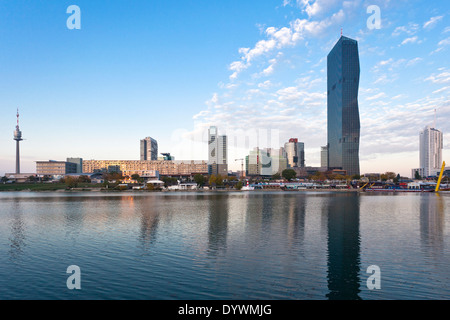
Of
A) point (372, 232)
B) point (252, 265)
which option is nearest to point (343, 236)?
point (372, 232)

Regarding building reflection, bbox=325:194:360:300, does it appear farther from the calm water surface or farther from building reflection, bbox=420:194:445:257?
building reflection, bbox=420:194:445:257

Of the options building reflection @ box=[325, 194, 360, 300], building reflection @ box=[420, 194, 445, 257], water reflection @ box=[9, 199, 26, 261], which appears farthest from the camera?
building reflection @ box=[420, 194, 445, 257]

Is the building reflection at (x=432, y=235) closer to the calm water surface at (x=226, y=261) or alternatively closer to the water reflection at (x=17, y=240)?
the calm water surface at (x=226, y=261)

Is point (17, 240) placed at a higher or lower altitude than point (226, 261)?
lower

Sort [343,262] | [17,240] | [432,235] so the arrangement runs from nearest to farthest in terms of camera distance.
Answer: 1. [343,262]
2. [17,240]
3. [432,235]

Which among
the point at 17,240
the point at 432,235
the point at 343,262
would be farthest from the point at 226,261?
the point at 432,235

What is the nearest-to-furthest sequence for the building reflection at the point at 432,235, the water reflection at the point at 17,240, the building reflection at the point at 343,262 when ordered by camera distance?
the building reflection at the point at 343,262 < the water reflection at the point at 17,240 < the building reflection at the point at 432,235

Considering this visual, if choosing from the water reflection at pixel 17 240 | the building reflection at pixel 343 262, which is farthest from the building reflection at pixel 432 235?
the water reflection at pixel 17 240

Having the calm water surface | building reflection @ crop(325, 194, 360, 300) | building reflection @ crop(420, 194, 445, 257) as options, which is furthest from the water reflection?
building reflection @ crop(420, 194, 445, 257)

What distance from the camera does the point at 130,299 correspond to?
2005cm

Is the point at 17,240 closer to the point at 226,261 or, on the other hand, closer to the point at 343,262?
the point at 226,261

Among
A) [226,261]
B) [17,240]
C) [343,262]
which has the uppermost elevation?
[226,261]

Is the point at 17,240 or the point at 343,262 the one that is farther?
the point at 17,240
